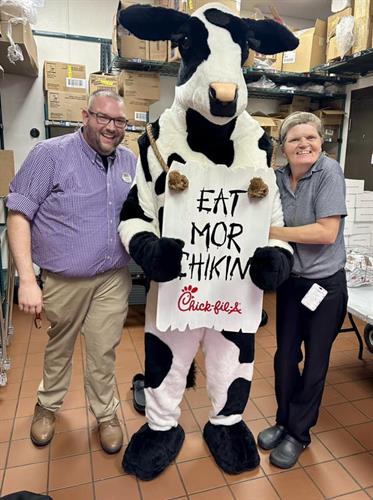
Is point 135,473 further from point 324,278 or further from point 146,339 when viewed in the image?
point 324,278

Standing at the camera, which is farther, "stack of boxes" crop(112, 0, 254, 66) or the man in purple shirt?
"stack of boxes" crop(112, 0, 254, 66)

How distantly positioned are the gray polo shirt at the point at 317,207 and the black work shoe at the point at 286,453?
2.51 ft

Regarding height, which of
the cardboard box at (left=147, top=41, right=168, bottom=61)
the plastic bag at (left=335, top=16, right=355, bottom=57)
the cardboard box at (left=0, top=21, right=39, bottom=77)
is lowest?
the cardboard box at (left=0, top=21, right=39, bottom=77)

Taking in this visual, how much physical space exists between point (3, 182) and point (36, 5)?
1139 millimetres

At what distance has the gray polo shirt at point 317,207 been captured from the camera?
4.99ft

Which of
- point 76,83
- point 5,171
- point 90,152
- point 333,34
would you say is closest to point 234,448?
point 90,152

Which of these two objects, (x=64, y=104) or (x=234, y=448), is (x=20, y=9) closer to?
(x=64, y=104)

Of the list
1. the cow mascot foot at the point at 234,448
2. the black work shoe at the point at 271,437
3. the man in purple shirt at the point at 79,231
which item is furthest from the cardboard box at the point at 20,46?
the black work shoe at the point at 271,437

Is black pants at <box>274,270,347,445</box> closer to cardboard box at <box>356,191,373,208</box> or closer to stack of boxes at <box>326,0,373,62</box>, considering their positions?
cardboard box at <box>356,191,373,208</box>

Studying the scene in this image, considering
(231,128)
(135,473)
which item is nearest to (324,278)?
(231,128)

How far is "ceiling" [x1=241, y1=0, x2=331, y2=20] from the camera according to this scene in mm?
3699

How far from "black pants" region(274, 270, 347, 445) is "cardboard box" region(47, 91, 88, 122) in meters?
2.48

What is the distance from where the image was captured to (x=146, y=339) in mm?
1628

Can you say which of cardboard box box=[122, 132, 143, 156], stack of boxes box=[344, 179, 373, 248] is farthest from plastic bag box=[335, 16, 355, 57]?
cardboard box box=[122, 132, 143, 156]
